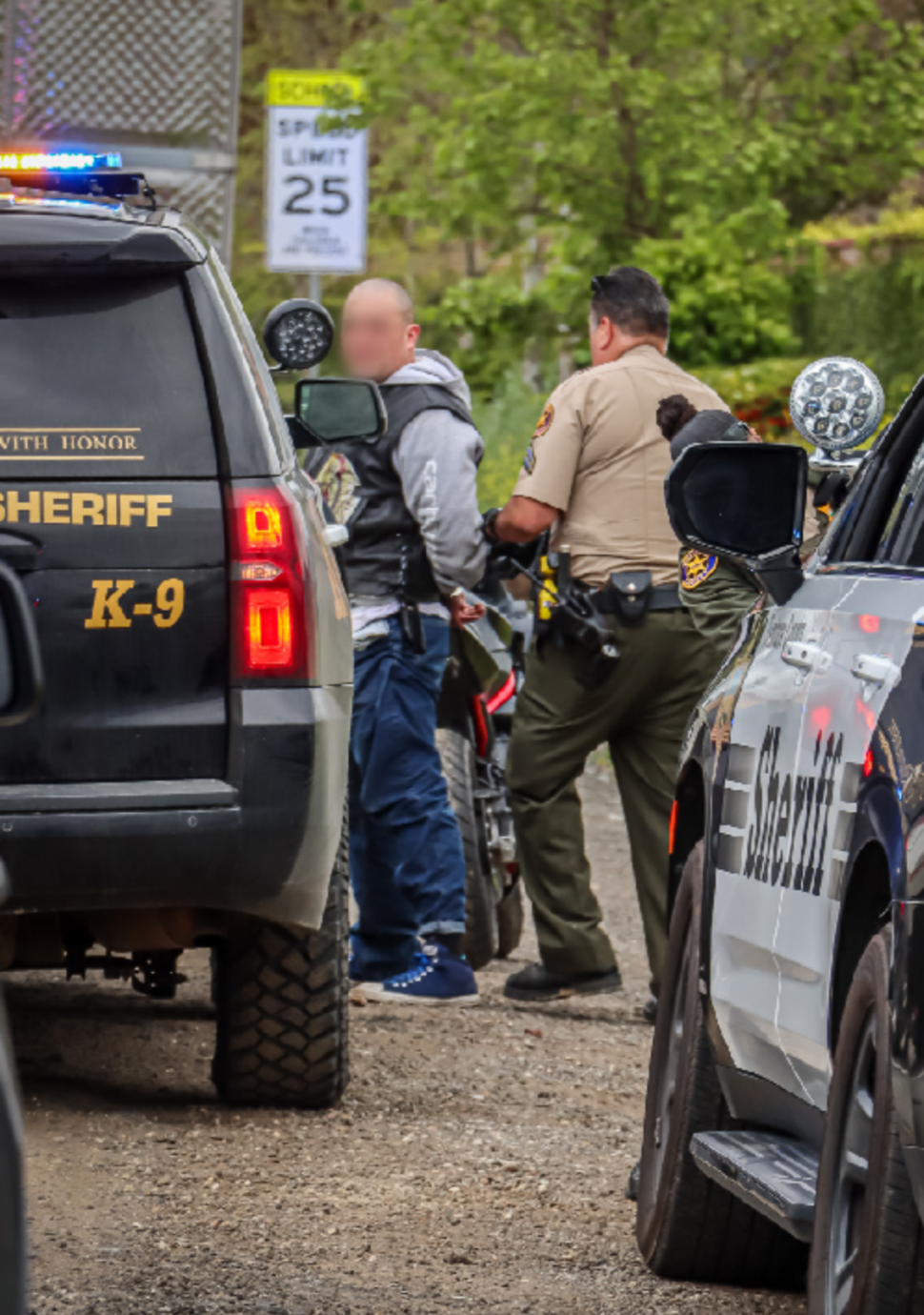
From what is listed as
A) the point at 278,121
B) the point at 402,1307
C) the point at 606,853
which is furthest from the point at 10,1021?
the point at 278,121

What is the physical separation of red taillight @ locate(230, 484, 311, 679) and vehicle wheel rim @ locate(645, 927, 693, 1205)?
102 cm

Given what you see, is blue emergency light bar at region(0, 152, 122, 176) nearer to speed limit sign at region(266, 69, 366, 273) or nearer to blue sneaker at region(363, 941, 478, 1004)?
blue sneaker at region(363, 941, 478, 1004)

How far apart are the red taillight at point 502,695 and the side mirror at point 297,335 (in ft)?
5.79

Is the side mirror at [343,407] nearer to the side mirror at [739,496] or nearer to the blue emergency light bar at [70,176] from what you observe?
the blue emergency light bar at [70,176]

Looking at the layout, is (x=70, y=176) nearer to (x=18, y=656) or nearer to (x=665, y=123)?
(x=18, y=656)

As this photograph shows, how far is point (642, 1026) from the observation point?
7.57 m

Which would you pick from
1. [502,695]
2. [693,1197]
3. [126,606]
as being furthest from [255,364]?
[502,695]

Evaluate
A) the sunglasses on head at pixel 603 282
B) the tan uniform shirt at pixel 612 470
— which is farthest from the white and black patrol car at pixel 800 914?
the sunglasses on head at pixel 603 282

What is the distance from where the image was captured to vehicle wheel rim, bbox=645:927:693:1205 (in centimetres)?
447

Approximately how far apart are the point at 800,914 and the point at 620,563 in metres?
3.87

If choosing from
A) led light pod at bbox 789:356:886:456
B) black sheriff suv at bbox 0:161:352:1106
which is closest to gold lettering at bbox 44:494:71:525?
black sheriff suv at bbox 0:161:352:1106

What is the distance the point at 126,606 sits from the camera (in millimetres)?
4996

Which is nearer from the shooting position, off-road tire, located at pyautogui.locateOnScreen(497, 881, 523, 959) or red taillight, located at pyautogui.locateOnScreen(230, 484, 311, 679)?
red taillight, located at pyautogui.locateOnScreen(230, 484, 311, 679)

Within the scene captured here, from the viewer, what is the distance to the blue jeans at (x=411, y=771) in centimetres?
732
